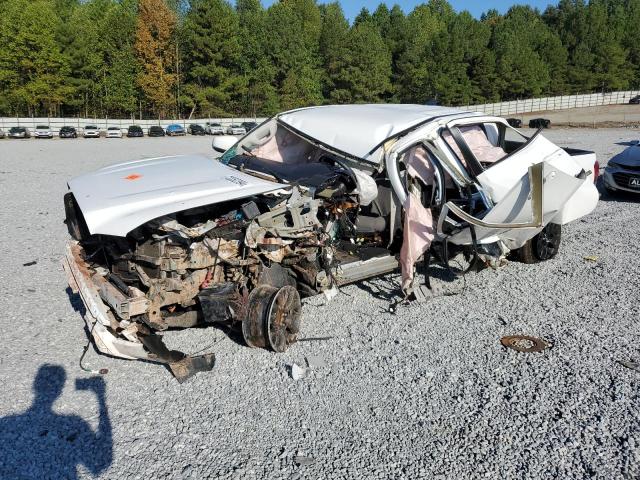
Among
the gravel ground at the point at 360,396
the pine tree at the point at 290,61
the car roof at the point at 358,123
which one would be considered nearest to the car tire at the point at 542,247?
the gravel ground at the point at 360,396

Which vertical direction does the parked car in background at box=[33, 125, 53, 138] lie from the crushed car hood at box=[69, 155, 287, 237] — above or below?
above

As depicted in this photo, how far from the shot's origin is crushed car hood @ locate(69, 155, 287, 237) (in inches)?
138

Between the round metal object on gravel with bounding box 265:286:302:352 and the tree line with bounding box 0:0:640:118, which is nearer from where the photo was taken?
the round metal object on gravel with bounding box 265:286:302:352

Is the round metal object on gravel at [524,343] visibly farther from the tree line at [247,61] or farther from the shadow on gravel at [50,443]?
the tree line at [247,61]

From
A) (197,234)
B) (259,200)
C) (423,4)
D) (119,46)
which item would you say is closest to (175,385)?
(197,234)

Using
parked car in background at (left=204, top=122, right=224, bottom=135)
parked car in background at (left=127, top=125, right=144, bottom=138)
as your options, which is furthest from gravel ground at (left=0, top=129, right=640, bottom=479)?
parked car in background at (left=204, top=122, right=224, bottom=135)

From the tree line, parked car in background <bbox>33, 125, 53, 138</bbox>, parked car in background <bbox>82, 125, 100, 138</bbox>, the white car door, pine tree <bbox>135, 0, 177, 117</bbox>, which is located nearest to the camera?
the white car door

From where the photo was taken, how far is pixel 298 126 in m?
5.44

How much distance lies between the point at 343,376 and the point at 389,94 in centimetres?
6905

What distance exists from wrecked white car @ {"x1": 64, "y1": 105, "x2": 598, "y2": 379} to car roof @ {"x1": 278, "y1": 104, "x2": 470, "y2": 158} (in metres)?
0.02

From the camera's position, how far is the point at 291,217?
4.19 m

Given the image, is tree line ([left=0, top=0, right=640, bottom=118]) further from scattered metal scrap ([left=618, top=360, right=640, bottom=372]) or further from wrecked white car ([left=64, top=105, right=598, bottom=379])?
scattered metal scrap ([left=618, top=360, right=640, bottom=372])

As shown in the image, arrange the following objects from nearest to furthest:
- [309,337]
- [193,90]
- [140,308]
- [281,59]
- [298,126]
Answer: [140,308] → [309,337] → [298,126] → [193,90] → [281,59]

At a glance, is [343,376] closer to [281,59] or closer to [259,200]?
[259,200]
